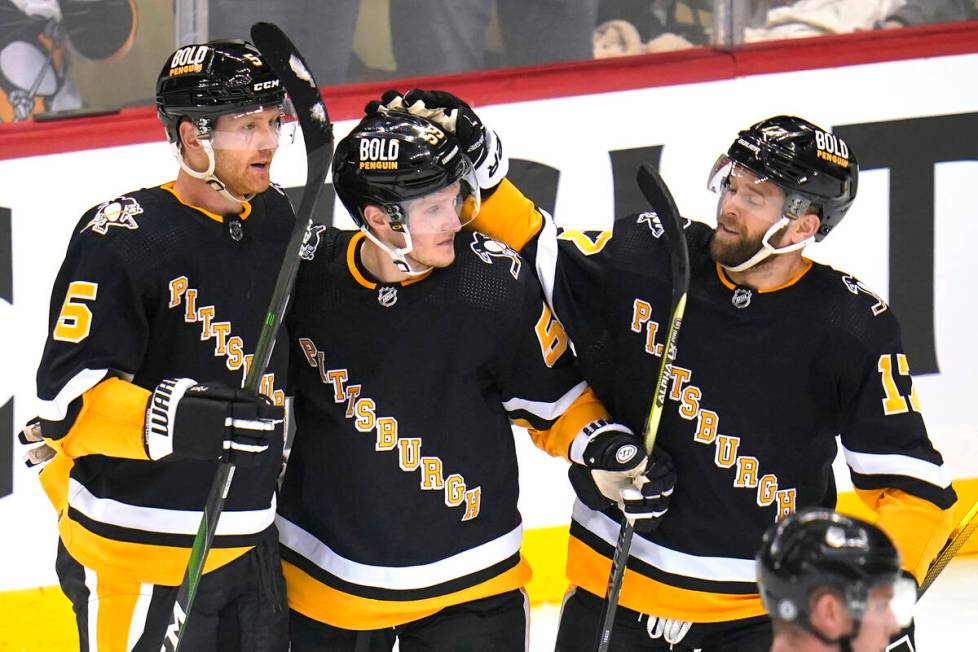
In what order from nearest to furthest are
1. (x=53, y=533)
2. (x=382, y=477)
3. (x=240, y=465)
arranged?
(x=240, y=465)
(x=382, y=477)
(x=53, y=533)

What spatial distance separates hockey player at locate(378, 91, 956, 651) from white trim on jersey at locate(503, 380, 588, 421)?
111mm

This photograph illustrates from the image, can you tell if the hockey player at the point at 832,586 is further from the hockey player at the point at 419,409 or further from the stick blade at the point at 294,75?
the stick blade at the point at 294,75

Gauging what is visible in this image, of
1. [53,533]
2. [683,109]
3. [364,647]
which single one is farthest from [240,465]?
[683,109]

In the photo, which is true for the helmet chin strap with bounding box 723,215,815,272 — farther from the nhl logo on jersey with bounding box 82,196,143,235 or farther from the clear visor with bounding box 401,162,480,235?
the nhl logo on jersey with bounding box 82,196,143,235

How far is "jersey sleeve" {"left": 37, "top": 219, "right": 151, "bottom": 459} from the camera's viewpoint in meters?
2.71

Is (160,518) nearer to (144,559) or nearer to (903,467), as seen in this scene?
(144,559)

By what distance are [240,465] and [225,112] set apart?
64cm

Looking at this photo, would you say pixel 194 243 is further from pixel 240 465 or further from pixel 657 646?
pixel 657 646

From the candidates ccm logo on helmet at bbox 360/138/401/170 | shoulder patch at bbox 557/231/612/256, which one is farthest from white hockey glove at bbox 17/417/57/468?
shoulder patch at bbox 557/231/612/256

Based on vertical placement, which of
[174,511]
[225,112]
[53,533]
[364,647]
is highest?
[225,112]

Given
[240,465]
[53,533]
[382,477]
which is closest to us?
[240,465]

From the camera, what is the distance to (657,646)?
3.01 m

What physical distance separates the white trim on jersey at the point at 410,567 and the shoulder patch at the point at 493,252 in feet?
1.69

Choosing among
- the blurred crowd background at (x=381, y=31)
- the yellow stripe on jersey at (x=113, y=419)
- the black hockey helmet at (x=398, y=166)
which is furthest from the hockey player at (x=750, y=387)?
the blurred crowd background at (x=381, y=31)
